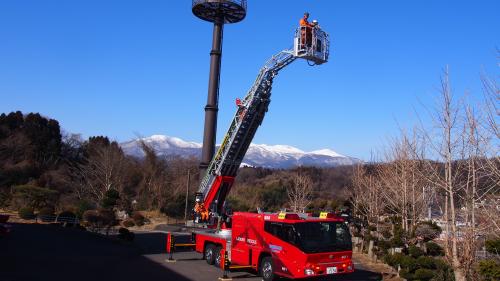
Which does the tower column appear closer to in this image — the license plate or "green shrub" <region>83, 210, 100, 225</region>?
"green shrub" <region>83, 210, 100, 225</region>

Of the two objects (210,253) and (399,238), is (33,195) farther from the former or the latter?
(399,238)

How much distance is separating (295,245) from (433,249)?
6536 millimetres

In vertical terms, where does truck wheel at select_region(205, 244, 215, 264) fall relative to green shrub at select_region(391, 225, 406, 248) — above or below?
below

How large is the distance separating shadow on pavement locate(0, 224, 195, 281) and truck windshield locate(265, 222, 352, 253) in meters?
3.52

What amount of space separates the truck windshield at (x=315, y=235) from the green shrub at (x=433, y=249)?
4.51 metres

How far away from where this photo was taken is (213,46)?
98.9 ft

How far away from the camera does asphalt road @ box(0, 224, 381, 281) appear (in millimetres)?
14906

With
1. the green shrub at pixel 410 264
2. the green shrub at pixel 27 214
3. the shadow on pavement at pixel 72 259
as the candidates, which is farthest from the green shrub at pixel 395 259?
the green shrub at pixel 27 214

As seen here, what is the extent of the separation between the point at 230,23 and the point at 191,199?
74.7 ft

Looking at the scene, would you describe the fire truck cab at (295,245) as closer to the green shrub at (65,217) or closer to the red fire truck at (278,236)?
the red fire truck at (278,236)

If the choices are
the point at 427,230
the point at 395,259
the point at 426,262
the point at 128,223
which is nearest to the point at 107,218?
the point at 128,223

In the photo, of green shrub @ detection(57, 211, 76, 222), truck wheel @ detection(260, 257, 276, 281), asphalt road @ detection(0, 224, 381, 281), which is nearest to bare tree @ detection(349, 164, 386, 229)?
asphalt road @ detection(0, 224, 381, 281)

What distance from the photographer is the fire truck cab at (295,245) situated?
13758 mm

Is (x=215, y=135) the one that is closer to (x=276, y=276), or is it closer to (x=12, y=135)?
(x=276, y=276)
